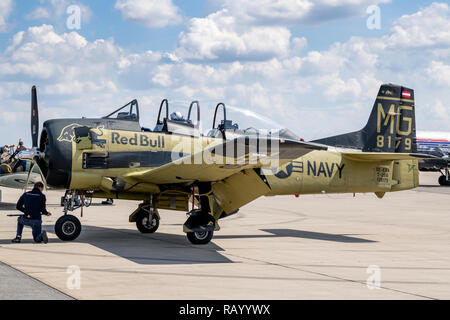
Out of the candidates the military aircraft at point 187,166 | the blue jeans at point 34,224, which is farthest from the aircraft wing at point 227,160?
the blue jeans at point 34,224

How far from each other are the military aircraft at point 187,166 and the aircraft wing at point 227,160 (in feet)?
0.06

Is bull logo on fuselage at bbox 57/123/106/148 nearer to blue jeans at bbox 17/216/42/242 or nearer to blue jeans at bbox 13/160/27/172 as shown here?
blue jeans at bbox 17/216/42/242

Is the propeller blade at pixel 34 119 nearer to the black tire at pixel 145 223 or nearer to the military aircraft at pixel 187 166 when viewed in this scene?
the military aircraft at pixel 187 166

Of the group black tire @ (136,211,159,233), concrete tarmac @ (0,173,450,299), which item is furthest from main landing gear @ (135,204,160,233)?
concrete tarmac @ (0,173,450,299)

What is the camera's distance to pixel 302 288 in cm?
713

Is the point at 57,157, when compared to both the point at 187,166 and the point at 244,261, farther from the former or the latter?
the point at 244,261

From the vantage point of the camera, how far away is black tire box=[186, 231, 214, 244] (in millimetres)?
11211

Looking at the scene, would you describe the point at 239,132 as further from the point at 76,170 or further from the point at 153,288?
the point at 153,288

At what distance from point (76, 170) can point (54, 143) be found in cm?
66

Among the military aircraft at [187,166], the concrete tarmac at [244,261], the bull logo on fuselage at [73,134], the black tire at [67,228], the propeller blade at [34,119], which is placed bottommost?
the concrete tarmac at [244,261]

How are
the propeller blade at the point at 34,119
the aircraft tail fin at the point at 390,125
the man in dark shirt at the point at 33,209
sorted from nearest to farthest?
1. the man in dark shirt at the point at 33,209
2. the propeller blade at the point at 34,119
3. the aircraft tail fin at the point at 390,125

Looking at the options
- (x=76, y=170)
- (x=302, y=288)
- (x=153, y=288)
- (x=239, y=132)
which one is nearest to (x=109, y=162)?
(x=76, y=170)

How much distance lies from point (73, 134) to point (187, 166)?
2.43 m

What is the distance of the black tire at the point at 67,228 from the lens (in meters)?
11.2
